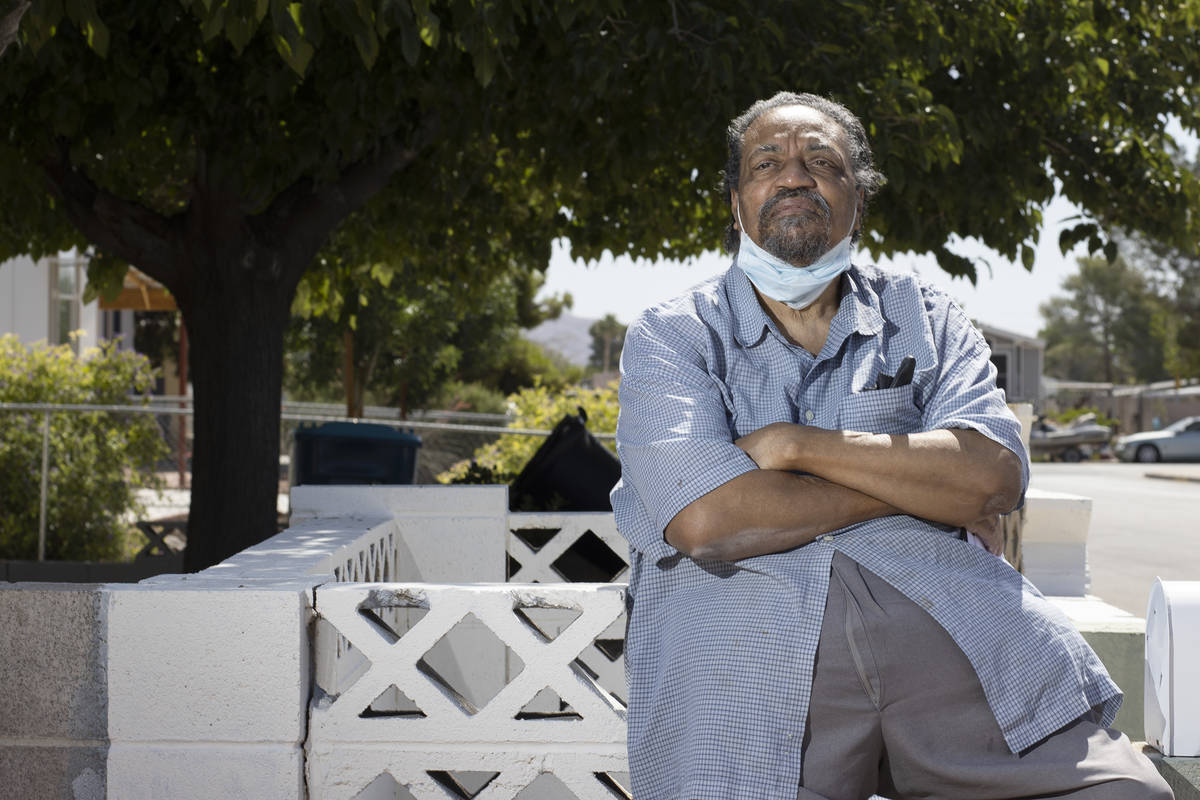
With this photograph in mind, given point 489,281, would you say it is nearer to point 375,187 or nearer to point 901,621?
point 375,187

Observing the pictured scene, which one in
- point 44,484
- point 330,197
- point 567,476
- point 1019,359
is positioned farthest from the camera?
point 1019,359

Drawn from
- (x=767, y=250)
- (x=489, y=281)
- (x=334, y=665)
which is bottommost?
(x=334, y=665)

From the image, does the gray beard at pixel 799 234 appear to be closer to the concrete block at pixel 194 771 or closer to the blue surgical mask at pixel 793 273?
the blue surgical mask at pixel 793 273

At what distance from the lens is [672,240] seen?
9758mm

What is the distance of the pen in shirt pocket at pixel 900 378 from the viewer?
2.31 m

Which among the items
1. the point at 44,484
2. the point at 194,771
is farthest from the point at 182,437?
the point at 194,771

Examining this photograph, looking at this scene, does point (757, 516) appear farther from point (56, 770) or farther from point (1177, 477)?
point (1177, 477)

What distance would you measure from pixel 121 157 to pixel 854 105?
5.07 metres

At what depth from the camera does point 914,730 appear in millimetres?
1952

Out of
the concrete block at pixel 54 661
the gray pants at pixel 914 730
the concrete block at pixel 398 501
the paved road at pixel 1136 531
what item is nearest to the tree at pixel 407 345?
the paved road at pixel 1136 531

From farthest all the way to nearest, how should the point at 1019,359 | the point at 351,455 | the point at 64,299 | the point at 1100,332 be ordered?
1. the point at 1100,332
2. the point at 1019,359
3. the point at 64,299
4. the point at 351,455

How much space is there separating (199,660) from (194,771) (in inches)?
9.7

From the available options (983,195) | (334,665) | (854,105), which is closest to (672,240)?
(983,195)

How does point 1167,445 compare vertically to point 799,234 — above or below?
below
